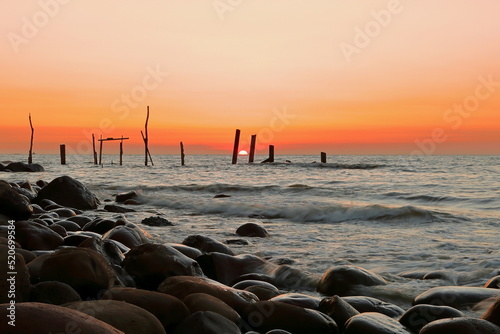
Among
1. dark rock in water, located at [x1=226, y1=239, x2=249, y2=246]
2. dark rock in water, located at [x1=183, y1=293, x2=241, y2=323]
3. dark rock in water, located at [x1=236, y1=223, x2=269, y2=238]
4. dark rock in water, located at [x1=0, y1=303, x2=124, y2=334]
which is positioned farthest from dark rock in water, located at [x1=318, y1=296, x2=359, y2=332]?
dark rock in water, located at [x1=236, y1=223, x2=269, y2=238]

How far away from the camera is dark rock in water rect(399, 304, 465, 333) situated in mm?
3605

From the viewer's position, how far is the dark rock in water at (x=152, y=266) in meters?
4.25

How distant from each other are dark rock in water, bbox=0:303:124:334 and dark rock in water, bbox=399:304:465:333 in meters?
2.27

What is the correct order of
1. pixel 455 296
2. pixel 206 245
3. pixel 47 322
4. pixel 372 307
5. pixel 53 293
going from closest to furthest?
pixel 47 322 < pixel 53 293 < pixel 372 307 < pixel 455 296 < pixel 206 245

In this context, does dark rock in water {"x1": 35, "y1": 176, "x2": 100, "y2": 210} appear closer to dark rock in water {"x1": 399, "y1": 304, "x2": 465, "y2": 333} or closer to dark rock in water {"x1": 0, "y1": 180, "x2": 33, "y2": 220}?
dark rock in water {"x1": 0, "y1": 180, "x2": 33, "y2": 220}

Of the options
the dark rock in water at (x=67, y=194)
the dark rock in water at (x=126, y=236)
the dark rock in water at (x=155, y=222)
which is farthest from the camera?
the dark rock in water at (x=67, y=194)

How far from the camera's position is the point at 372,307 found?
13.4ft

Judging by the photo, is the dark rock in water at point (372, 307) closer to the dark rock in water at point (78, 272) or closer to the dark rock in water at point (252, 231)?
the dark rock in water at point (78, 272)

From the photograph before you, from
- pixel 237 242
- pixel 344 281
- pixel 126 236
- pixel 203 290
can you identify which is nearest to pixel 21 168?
pixel 237 242

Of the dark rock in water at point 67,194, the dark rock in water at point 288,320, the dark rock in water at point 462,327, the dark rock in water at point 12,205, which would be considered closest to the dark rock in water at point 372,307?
the dark rock in water at point 288,320

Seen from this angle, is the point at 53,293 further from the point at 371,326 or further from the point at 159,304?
the point at 371,326

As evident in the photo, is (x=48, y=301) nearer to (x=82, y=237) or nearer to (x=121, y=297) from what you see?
(x=121, y=297)

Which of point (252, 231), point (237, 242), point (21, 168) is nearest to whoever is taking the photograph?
point (237, 242)

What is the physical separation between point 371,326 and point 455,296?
4.12 ft
